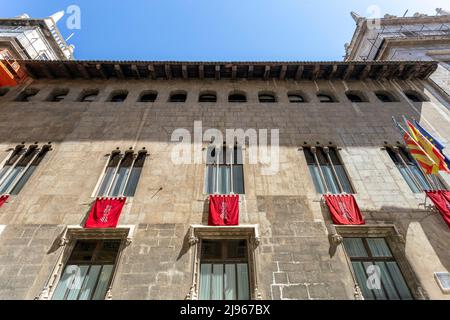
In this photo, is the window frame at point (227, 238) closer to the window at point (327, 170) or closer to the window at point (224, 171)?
the window at point (224, 171)

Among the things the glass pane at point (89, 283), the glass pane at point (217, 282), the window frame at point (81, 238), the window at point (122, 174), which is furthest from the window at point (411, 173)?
the glass pane at point (89, 283)

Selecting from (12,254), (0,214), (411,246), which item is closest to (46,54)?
(0,214)

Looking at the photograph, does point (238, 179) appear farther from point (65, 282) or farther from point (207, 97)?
point (207, 97)

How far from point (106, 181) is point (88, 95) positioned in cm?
836

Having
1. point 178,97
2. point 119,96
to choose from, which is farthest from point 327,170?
point 119,96

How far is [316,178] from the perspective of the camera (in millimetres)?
12078

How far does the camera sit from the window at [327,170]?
11641 mm

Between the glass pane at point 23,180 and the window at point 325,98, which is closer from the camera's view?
the glass pane at point 23,180

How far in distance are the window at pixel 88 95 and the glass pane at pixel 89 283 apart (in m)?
11.4

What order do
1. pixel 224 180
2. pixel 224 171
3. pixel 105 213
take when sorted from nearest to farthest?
1. pixel 105 213
2. pixel 224 180
3. pixel 224 171

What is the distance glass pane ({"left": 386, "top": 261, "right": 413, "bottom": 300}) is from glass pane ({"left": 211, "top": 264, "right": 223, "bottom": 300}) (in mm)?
5608

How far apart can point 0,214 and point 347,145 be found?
15094 millimetres
